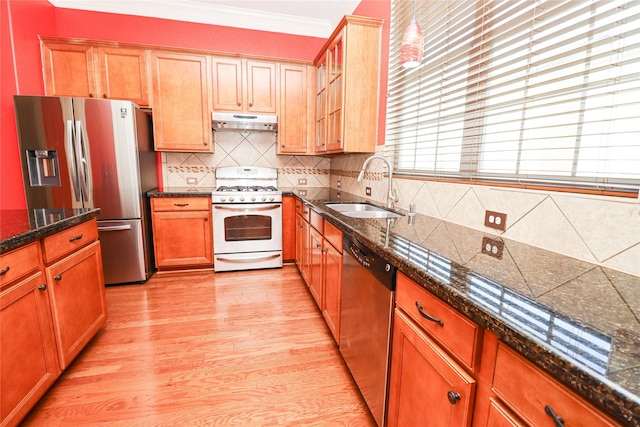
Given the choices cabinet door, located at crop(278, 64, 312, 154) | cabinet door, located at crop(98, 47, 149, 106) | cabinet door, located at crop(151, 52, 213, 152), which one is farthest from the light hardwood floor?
cabinet door, located at crop(98, 47, 149, 106)

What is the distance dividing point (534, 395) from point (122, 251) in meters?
3.27

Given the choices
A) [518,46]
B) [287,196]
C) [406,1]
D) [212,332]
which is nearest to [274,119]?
[287,196]

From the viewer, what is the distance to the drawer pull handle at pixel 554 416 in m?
0.53

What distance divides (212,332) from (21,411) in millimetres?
993

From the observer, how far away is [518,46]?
1.27 meters

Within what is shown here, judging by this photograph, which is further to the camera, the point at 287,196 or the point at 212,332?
the point at 287,196

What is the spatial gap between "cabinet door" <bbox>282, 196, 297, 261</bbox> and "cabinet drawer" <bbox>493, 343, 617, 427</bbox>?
2.79 m

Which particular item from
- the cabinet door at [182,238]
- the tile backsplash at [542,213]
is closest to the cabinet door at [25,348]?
the cabinet door at [182,238]

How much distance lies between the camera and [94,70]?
9.82 feet

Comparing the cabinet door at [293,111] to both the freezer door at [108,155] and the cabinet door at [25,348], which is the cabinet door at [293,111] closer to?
the freezer door at [108,155]

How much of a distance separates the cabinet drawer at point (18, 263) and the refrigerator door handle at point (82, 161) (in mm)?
1611

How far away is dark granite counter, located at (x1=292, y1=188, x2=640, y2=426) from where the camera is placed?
0.47 meters

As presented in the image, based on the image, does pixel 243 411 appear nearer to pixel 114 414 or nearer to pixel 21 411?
pixel 114 414

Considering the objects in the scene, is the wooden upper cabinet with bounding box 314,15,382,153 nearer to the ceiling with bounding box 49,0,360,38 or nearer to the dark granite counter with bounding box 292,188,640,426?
the ceiling with bounding box 49,0,360,38
